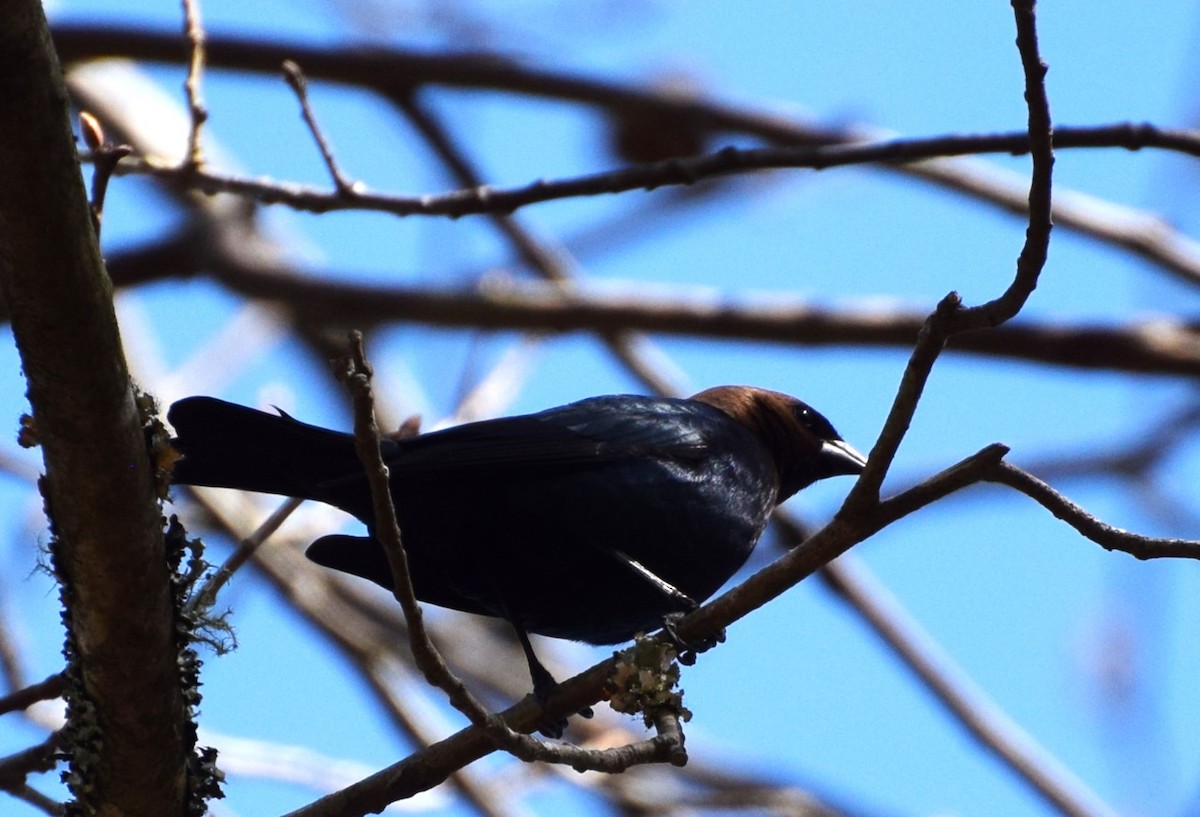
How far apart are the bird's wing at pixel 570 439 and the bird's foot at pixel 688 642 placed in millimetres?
736

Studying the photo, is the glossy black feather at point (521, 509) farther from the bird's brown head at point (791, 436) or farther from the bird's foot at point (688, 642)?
the bird's brown head at point (791, 436)

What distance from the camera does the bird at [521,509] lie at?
4301 millimetres

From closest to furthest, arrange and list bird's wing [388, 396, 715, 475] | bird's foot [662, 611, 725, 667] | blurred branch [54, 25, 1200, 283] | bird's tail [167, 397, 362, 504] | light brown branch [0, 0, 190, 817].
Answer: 1. light brown branch [0, 0, 190, 817]
2. bird's foot [662, 611, 725, 667]
3. bird's tail [167, 397, 362, 504]
4. bird's wing [388, 396, 715, 475]
5. blurred branch [54, 25, 1200, 283]

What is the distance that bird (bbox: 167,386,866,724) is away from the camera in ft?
14.1

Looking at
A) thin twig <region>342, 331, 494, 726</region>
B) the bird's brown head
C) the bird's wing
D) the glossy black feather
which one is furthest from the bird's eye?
thin twig <region>342, 331, 494, 726</region>

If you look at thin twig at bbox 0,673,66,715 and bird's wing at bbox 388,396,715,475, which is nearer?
thin twig at bbox 0,673,66,715

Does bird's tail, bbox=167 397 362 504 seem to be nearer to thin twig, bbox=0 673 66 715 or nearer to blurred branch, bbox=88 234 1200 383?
thin twig, bbox=0 673 66 715

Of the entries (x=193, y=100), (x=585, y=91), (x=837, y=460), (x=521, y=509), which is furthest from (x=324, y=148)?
(x=585, y=91)

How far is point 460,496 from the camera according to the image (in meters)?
4.46

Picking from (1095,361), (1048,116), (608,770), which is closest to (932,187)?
(1095,361)

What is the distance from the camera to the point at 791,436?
5.60m

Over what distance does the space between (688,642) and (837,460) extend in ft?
7.24

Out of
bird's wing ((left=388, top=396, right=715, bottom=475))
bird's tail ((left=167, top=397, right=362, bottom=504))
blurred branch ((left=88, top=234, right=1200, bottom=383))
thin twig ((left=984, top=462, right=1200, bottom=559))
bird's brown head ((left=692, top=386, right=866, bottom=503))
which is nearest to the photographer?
thin twig ((left=984, top=462, right=1200, bottom=559))

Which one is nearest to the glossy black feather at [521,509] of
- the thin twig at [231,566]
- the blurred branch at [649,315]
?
the thin twig at [231,566]
